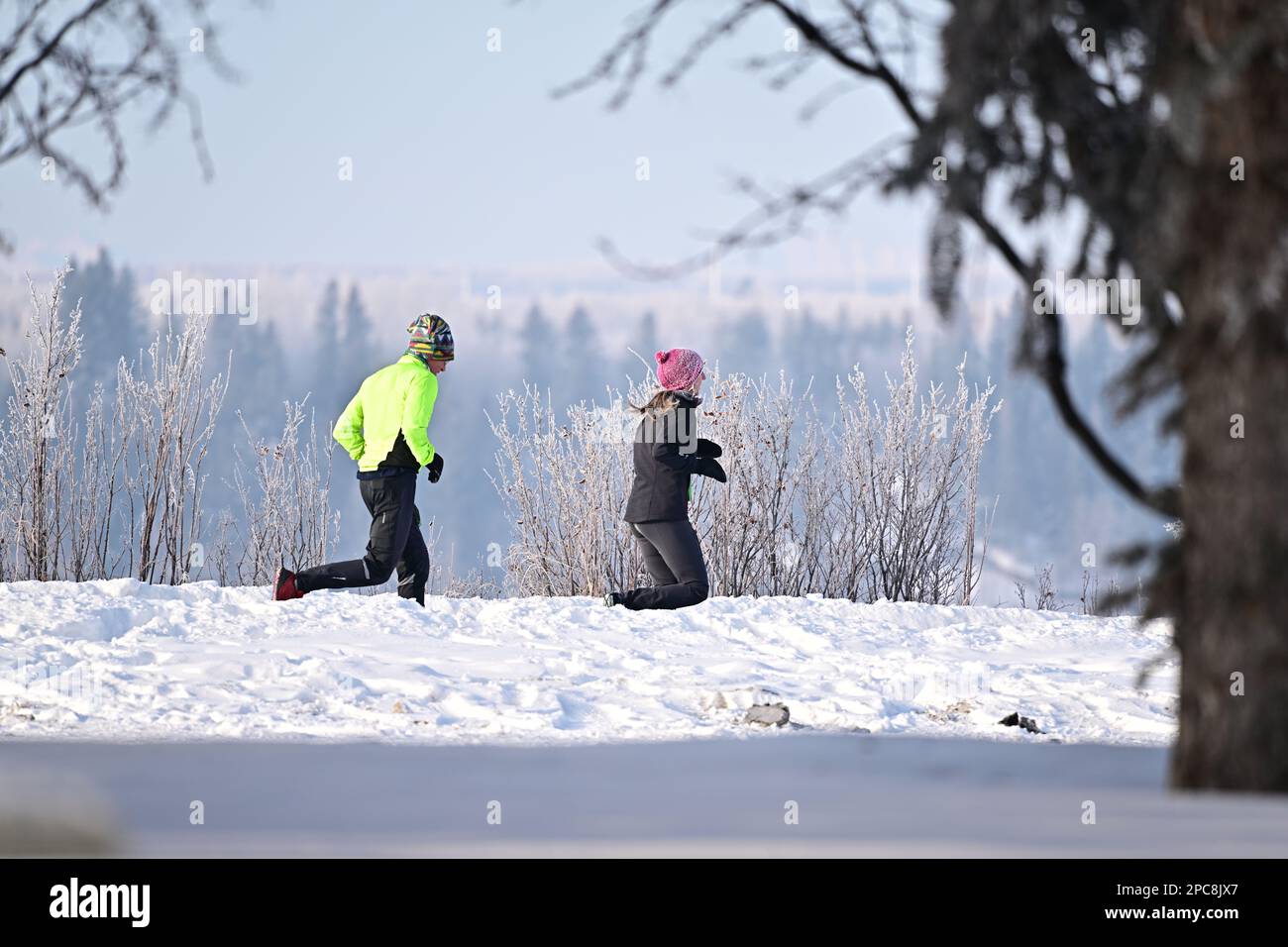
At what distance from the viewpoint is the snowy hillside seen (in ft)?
18.7

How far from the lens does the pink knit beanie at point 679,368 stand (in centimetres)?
884

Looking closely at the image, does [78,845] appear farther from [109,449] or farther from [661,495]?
[109,449]

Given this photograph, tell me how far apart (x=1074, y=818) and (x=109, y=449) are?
815cm

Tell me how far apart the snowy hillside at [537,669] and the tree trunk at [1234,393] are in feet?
Result: 4.19

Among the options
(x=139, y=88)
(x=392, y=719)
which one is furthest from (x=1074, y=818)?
(x=139, y=88)

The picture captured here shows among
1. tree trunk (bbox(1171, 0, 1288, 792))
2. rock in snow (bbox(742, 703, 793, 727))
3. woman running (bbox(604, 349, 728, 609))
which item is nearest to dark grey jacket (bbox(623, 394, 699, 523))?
woman running (bbox(604, 349, 728, 609))

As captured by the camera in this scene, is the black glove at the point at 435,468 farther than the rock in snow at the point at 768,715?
Yes

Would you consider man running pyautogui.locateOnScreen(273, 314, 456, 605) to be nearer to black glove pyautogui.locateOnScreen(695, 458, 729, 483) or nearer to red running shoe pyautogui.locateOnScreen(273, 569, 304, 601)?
red running shoe pyautogui.locateOnScreen(273, 569, 304, 601)


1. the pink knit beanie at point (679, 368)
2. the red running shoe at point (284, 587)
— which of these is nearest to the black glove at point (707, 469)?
the pink knit beanie at point (679, 368)

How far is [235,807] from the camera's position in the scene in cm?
313

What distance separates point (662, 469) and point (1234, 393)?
560cm

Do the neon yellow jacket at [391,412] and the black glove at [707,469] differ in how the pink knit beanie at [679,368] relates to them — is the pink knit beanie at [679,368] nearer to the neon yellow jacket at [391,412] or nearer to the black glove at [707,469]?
the black glove at [707,469]

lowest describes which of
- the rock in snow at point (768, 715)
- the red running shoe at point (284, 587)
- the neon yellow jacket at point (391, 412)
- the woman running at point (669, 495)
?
the rock in snow at point (768, 715)

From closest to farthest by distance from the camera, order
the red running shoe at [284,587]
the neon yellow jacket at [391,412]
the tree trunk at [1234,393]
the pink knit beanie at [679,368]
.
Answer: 1. the tree trunk at [1234,393]
2. the neon yellow jacket at [391,412]
3. the red running shoe at [284,587]
4. the pink knit beanie at [679,368]
